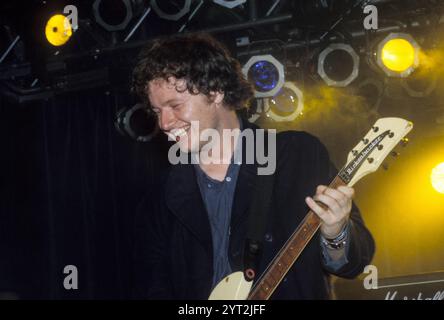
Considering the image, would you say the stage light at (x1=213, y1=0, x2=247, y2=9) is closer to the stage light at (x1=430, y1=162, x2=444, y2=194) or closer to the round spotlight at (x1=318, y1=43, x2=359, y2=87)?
the round spotlight at (x1=318, y1=43, x2=359, y2=87)

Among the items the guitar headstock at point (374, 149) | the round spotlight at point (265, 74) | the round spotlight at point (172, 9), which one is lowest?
the guitar headstock at point (374, 149)

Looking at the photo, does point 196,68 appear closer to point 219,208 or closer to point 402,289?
point 219,208

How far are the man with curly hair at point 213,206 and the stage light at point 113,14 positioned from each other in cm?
153

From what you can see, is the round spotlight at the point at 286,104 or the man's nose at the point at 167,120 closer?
the man's nose at the point at 167,120

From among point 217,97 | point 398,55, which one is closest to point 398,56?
point 398,55

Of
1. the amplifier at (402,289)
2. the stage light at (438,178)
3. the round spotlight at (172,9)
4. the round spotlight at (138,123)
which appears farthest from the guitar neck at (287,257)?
the stage light at (438,178)

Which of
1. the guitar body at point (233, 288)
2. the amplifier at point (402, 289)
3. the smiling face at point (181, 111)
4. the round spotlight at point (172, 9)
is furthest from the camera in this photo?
the round spotlight at point (172, 9)

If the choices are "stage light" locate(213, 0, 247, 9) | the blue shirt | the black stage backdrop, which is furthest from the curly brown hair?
Result: the black stage backdrop

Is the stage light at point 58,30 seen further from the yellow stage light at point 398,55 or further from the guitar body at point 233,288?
the guitar body at point 233,288

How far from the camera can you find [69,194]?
5461 mm

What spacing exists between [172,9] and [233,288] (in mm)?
2592

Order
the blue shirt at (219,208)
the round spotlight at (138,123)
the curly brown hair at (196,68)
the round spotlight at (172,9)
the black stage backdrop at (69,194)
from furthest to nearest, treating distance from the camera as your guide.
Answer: the black stage backdrop at (69,194) < the round spotlight at (138,123) < the round spotlight at (172,9) < the curly brown hair at (196,68) < the blue shirt at (219,208)

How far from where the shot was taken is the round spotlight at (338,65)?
4.24 meters

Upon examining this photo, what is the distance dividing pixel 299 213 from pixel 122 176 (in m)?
3.27
